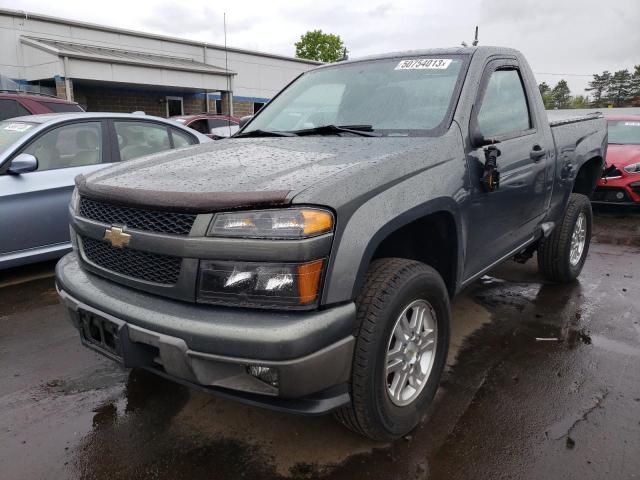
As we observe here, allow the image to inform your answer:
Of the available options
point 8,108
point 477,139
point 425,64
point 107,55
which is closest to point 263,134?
point 425,64

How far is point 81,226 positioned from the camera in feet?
7.97

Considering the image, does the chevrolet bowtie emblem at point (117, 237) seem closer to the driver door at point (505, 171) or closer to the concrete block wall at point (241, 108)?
the driver door at point (505, 171)

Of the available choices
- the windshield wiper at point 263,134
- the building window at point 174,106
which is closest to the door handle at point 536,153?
the windshield wiper at point 263,134

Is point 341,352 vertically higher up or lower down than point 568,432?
higher up

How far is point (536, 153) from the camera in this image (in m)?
3.37

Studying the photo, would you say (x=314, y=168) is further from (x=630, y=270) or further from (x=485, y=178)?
(x=630, y=270)

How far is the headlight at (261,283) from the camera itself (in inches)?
72.7

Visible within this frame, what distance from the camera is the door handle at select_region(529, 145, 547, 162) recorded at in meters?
3.33

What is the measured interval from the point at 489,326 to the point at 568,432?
1.34 meters

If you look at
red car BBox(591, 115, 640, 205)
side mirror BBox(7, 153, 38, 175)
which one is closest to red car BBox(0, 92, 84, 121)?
side mirror BBox(7, 153, 38, 175)

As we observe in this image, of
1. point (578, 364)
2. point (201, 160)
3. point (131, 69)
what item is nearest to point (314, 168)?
point (201, 160)

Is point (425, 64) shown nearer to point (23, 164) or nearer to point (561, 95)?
point (23, 164)

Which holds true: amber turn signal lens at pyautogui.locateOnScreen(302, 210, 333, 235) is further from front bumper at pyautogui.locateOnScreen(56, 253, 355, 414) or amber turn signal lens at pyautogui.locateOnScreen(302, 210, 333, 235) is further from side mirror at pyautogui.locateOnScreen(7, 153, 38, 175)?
side mirror at pyautogui.locateOnScreen(7, 153, 38, 175)

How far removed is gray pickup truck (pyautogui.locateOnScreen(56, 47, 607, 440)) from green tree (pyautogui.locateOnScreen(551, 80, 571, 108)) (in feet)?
311
